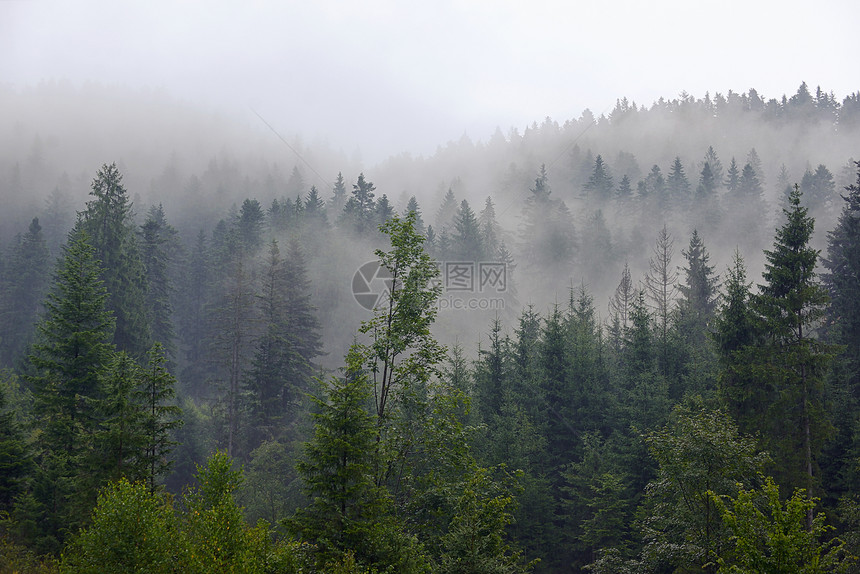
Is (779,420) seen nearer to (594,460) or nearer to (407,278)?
(594,460)

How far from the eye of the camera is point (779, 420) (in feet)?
77.1

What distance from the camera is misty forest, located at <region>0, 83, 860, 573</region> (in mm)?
13828

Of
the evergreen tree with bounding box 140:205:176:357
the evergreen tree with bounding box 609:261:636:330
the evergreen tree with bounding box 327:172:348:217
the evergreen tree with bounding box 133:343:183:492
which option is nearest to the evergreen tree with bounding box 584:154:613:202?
the evergreen tree with bounding box 609:261:636:330

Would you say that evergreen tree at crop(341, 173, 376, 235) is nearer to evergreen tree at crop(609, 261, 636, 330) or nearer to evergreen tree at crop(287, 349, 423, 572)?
evergreen tree at crop(609, 261, 636, 330)

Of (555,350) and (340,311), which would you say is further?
(340,311)

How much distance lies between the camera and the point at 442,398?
1712cm

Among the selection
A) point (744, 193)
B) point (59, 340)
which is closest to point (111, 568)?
point (59, 340)

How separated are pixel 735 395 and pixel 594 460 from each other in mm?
9489

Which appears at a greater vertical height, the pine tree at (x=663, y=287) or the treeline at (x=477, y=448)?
the pine tree at (x=663, y=287)

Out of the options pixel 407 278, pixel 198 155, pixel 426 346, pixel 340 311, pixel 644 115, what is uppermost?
pixel 644 115

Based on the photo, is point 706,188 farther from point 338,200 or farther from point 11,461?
point 11,461

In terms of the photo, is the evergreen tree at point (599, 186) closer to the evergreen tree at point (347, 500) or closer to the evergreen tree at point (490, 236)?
the evergreen tree at point (490, 236)

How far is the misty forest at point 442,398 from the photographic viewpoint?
13828mm

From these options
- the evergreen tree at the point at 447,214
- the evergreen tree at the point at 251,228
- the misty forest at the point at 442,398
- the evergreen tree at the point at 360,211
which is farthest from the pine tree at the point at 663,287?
the evergreen tree at the point at 251,228
